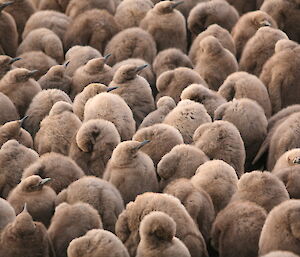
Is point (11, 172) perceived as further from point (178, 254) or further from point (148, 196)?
point (178, 254)

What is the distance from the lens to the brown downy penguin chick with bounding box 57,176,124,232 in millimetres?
6113

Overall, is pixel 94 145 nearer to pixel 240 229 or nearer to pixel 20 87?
pixel 20 87

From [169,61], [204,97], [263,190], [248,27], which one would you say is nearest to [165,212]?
[263,190]

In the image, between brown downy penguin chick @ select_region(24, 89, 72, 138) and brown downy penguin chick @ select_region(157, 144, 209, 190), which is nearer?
brown downy penguin chick @ select_region(157, 144, 209, 190)

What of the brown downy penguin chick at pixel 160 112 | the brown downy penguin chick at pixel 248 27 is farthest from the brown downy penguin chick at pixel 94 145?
the brown downy penguin chick at pixel 248 27

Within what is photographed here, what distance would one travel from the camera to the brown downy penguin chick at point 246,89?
25.4 ft

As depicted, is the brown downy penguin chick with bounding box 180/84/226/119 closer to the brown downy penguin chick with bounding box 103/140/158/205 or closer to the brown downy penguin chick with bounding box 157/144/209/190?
the brown downy penguin chick with bounding box 157/144/209/190

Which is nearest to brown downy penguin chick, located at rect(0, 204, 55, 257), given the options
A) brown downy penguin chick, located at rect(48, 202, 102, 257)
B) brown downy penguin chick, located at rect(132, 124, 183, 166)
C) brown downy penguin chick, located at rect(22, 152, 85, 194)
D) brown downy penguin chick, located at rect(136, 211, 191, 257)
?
brown downy penguin chick, located at rect(48, 202, 102, 257)

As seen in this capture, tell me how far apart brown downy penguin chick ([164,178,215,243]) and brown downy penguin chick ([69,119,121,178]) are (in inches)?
31.8

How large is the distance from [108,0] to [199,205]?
3.78 m

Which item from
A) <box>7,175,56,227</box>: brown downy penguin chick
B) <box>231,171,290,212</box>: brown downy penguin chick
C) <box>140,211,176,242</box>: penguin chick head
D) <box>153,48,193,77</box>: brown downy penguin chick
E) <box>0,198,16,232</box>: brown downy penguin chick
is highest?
<box>140,211,176,242</box>: penguin chick head

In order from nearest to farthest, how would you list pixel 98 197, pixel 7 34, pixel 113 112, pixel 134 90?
pixel 98 197 → pixel 113 112 → pixel 134 90 → pixel 7 34

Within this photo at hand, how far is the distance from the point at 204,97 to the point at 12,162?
1.64 metres

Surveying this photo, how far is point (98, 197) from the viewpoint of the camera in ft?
20.1
